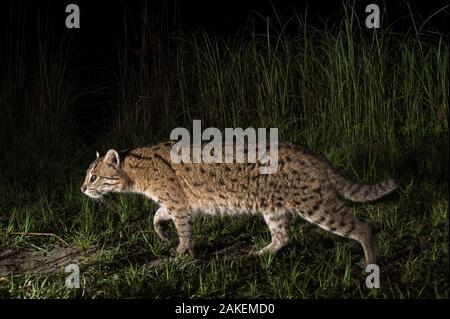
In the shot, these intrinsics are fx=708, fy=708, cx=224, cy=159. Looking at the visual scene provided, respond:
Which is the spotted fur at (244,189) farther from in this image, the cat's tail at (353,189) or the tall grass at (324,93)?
the tall grass at (324,93)

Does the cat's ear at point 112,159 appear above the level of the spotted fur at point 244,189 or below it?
above

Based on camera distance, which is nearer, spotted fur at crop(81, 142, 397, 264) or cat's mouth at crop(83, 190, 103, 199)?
spotted fur at crop(81, 142, 397, 264)

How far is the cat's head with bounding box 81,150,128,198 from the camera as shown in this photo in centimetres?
665

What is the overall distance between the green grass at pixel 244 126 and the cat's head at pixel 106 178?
0.29 metres

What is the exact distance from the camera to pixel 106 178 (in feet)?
21.8

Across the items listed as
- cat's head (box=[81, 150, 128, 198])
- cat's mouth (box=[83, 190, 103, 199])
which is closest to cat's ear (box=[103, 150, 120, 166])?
cat's head (box=[81, 150, 128, 198])

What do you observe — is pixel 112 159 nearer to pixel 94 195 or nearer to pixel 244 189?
pixel 94 195

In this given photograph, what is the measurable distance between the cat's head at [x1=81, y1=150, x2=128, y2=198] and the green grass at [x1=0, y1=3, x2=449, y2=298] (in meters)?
0.29

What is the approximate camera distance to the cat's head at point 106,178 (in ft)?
21.8

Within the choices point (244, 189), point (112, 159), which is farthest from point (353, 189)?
point (112, 159)

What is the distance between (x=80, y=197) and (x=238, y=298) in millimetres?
2547

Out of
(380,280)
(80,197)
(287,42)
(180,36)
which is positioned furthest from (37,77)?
(380,280)

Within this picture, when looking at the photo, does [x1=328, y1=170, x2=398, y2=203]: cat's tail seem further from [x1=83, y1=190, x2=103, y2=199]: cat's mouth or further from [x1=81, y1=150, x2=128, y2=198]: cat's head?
[x1=83, y1=190, x2=103, y2=199]: cat's mouth

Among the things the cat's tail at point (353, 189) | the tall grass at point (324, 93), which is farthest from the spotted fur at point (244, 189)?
the tall grass at point (324, 93)
